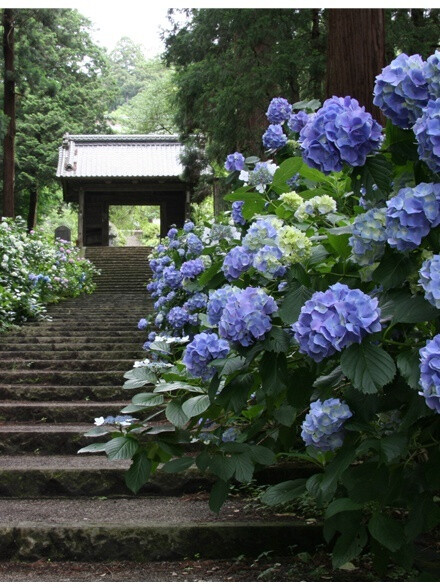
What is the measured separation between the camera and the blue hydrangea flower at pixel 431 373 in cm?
140

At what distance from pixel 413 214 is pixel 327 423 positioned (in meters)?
0.53

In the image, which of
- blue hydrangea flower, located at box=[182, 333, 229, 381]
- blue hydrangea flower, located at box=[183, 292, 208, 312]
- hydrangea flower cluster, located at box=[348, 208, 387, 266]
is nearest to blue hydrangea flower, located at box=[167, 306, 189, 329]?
blue hydrangea flower, located at box=[183, 292, 208, 312]

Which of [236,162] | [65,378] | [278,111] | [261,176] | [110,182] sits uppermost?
[110,182]

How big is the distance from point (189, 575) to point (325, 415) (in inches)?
43.6

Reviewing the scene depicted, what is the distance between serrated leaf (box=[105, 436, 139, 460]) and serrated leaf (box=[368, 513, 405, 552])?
2.27ft

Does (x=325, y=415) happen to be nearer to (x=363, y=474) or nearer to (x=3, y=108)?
(x=363, y=474)

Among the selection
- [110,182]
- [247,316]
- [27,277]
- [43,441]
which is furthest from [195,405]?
[110,182]

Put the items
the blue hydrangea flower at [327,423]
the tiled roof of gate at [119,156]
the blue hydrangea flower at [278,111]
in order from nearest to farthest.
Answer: the blue hydrangea flower at [327,423], the blue hydrangea flower at [278,111], the tiled roof of gate at [119,156]

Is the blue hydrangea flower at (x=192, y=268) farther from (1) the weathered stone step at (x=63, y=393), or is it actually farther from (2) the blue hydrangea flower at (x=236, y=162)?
(2) the blue hydrangea flower at (x=236, y=162)

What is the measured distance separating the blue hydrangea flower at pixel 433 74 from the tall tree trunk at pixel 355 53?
2.60 m

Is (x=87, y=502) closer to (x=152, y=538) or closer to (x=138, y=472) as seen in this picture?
(x=152, y=538)

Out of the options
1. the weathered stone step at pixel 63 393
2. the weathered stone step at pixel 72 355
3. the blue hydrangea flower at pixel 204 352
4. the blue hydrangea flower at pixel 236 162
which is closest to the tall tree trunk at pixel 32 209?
the weathered stone step at pixel 72 355

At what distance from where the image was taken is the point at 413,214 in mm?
1537

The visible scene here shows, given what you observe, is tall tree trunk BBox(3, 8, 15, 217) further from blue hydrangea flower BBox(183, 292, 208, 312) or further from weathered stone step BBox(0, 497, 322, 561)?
weathered stone step BBox(0, 497, 322, 561)
